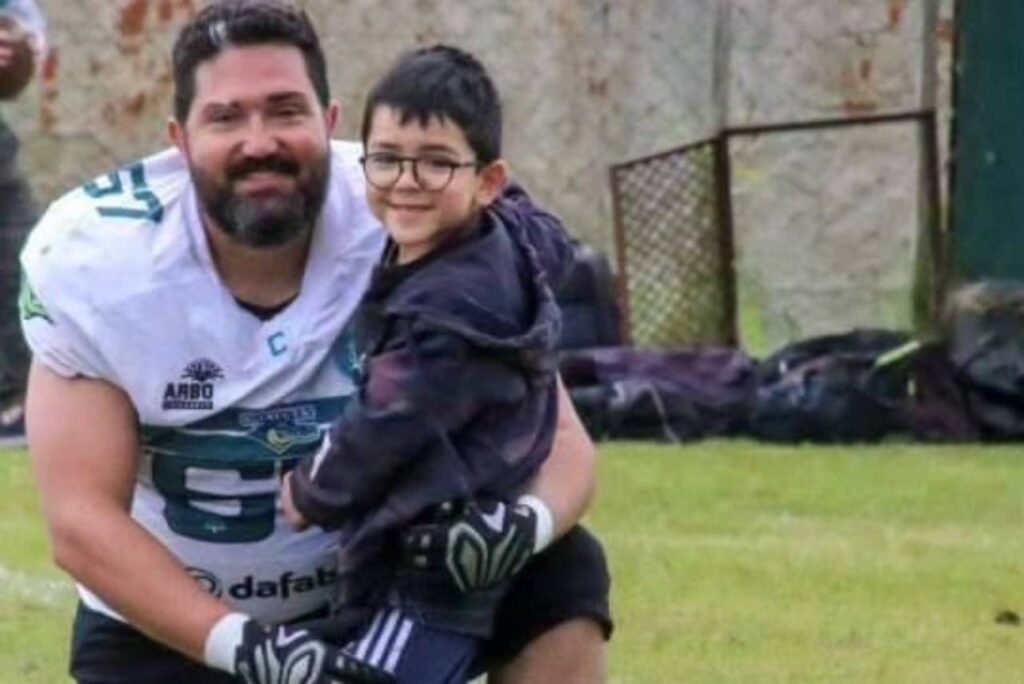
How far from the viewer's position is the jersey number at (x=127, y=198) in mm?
4965

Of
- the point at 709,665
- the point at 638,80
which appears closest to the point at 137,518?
the point at 709,665

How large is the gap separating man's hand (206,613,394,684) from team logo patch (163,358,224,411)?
1.12ft

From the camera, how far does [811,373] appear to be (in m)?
12.0

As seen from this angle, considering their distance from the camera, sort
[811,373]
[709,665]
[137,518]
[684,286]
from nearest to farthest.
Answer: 1. [137,518]
2. [709,665]
3. [811,373]
4. [684,286]

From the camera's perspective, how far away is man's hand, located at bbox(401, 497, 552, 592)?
183 inches

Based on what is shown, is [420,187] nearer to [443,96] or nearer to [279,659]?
[443,96]

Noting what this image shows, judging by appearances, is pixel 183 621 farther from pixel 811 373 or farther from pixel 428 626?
pixel 811 373

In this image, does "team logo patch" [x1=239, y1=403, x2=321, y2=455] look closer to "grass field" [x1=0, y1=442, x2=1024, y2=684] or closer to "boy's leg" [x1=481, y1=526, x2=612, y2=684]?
"boy's leg" [x1=481, y1=526, x2=612, y2=684]

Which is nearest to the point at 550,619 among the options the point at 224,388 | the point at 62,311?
the point at 224,388

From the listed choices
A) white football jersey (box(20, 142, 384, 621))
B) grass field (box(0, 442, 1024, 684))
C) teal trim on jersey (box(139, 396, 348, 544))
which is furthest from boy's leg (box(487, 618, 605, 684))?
grass field (box(0, 442, 1024, 684))

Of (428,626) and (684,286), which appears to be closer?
(428,626)

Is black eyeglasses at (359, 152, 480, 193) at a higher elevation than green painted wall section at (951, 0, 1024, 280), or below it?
higher

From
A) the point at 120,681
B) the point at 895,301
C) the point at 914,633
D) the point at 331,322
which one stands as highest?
the point at 331,322

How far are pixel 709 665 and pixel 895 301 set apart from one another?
21.6ft
